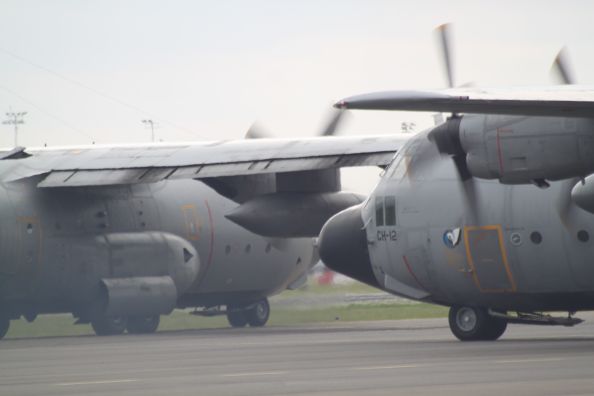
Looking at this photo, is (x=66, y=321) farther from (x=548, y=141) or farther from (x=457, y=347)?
(x=548, y=141)

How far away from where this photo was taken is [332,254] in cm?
2819

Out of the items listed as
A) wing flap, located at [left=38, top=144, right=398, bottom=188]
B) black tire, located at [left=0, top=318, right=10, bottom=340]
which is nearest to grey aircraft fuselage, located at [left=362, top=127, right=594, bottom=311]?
wing flap, located at [left=38, top=144, right=398, bottom=188]

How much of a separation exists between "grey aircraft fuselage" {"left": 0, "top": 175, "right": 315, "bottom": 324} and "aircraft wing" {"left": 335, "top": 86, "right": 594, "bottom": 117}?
53.8 ft

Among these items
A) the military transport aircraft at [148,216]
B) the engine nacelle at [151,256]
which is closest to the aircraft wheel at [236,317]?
the military transport aircraft at [148,216]

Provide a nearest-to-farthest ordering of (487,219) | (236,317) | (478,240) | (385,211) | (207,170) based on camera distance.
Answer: (487,219) → (478,240) → (385,211) → (207,170) → (236,317)

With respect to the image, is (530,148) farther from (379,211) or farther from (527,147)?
(379,211)

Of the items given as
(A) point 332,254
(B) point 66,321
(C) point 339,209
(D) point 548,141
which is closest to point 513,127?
(D) point 548,141

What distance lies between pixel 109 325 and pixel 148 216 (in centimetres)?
313

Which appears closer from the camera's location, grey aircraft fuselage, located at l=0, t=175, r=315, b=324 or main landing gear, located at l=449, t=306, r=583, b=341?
main landing gear, located at l=449, t=306, r=583, b=341

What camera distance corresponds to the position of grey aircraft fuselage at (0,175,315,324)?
32.7 metres

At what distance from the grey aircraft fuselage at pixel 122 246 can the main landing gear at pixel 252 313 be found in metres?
0.51

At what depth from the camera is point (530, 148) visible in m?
19.3

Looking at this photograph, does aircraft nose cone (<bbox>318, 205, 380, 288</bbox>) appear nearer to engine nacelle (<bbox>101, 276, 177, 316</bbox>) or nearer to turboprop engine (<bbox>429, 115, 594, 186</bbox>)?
turboprop engine (<bbox>429, 115, 594, 186</bbox>)

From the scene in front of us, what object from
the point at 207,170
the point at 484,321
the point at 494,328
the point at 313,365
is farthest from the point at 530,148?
the point at 207,170
